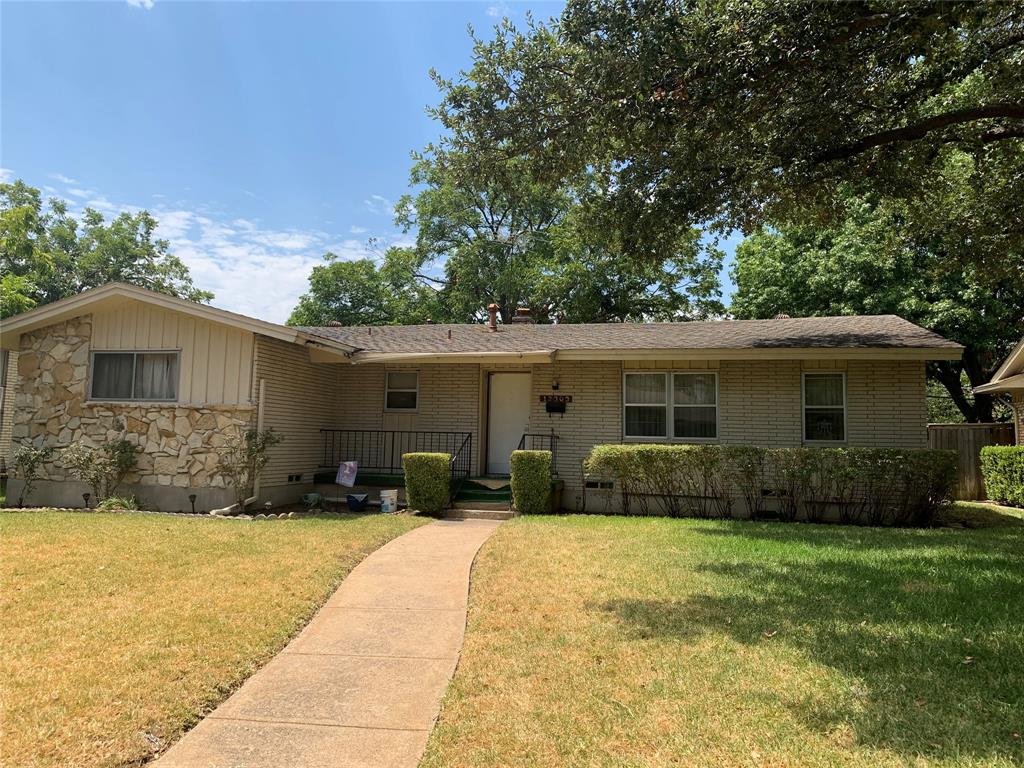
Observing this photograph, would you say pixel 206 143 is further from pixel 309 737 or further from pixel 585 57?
pixel 309 737

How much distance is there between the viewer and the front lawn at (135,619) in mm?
3252

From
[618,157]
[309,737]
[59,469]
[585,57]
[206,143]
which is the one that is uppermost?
[206,143]

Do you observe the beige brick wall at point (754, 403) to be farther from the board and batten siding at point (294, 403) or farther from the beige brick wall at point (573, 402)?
the board and batten siding at point (294, 403)

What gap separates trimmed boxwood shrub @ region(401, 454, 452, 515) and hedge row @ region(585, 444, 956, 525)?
2621 millimetres

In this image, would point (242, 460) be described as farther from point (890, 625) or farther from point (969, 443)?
point (969, 443)

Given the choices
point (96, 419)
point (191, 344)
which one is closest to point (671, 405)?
point (191, 344)

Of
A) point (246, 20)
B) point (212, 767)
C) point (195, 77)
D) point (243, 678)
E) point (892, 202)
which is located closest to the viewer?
point (212, 767)

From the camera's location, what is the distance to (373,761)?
10.0 ft

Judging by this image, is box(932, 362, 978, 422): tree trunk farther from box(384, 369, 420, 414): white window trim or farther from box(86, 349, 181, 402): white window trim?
box(86, 349, 181, 402): white window trim

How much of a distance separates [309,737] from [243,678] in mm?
952

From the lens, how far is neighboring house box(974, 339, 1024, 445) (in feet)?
51.0

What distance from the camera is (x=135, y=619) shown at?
4.87m

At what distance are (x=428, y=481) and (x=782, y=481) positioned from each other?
20.0 ft

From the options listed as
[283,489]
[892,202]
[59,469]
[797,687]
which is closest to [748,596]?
[797,687]
